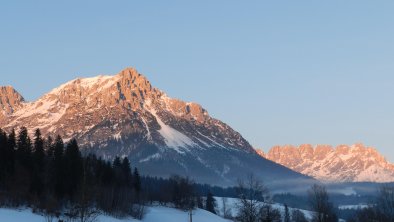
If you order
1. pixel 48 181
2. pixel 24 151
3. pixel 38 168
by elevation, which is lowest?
pixel 48 181

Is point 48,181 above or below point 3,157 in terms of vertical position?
below

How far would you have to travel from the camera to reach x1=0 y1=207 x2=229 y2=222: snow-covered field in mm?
89812

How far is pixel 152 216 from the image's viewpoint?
14562 cm

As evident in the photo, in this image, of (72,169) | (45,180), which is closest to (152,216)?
(72,169)

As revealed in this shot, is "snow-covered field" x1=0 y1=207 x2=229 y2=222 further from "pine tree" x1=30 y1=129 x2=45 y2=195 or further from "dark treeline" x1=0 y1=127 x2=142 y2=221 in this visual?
"pine tree" x1=30 y1=129 x2=45 y2=195

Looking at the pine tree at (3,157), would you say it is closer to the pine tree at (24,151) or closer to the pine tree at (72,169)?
the pine tree at (24,151)

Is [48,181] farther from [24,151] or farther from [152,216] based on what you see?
[152,216]

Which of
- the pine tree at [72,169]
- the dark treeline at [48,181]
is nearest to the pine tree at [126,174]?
the dark treeline at [48,181]

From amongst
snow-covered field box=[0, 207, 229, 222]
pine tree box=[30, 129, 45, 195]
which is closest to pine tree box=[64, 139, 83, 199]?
pine tree box=[30, 129, 45, 195]

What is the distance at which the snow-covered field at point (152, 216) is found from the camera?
8981 cm

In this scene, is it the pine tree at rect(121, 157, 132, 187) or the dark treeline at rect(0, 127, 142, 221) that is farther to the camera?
the pine tree at rect(121, 157, 132, 187)

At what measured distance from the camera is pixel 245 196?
8656 cm

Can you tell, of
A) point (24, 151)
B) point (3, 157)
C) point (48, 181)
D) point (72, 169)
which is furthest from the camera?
point (72, 169)

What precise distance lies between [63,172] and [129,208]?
739 inches
